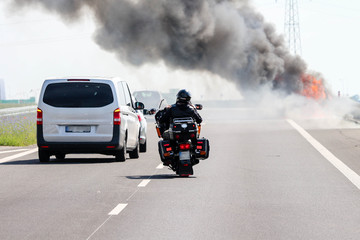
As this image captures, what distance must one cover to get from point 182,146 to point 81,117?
4022mm

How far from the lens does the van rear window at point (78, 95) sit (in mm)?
18188

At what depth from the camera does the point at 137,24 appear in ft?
168

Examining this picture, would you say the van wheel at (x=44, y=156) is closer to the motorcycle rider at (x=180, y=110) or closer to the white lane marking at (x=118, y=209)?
the motorcycle rider at (x=180, y=110)

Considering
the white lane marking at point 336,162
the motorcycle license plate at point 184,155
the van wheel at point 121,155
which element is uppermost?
the motorcycle license plate at point 184,155

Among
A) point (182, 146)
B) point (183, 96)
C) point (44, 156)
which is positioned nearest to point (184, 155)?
point (182, 146)

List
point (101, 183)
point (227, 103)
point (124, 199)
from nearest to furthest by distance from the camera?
1. point (124, 199)
2. point (101, 183)
3. point (227, 103)

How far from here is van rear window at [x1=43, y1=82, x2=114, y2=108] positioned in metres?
18.2

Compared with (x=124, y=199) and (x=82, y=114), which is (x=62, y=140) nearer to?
(x=82, y=114)

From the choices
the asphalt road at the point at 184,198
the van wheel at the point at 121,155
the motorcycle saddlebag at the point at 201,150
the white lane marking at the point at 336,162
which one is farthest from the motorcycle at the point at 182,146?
the van wheel at the point at 121,155

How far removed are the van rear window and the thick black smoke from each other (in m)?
32.4

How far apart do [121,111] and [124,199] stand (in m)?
6.53

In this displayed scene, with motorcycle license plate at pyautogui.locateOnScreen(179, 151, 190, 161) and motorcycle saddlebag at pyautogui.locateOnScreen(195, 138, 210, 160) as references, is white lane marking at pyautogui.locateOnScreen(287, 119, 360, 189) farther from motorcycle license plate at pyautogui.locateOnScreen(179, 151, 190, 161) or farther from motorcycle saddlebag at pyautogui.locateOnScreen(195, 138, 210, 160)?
motorcycle license plate at pyautogui.locateOnScreen(179, 151, 190, 161)

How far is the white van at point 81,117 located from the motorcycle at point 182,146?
10.4 ft

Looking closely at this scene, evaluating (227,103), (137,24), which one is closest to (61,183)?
(137,24)
